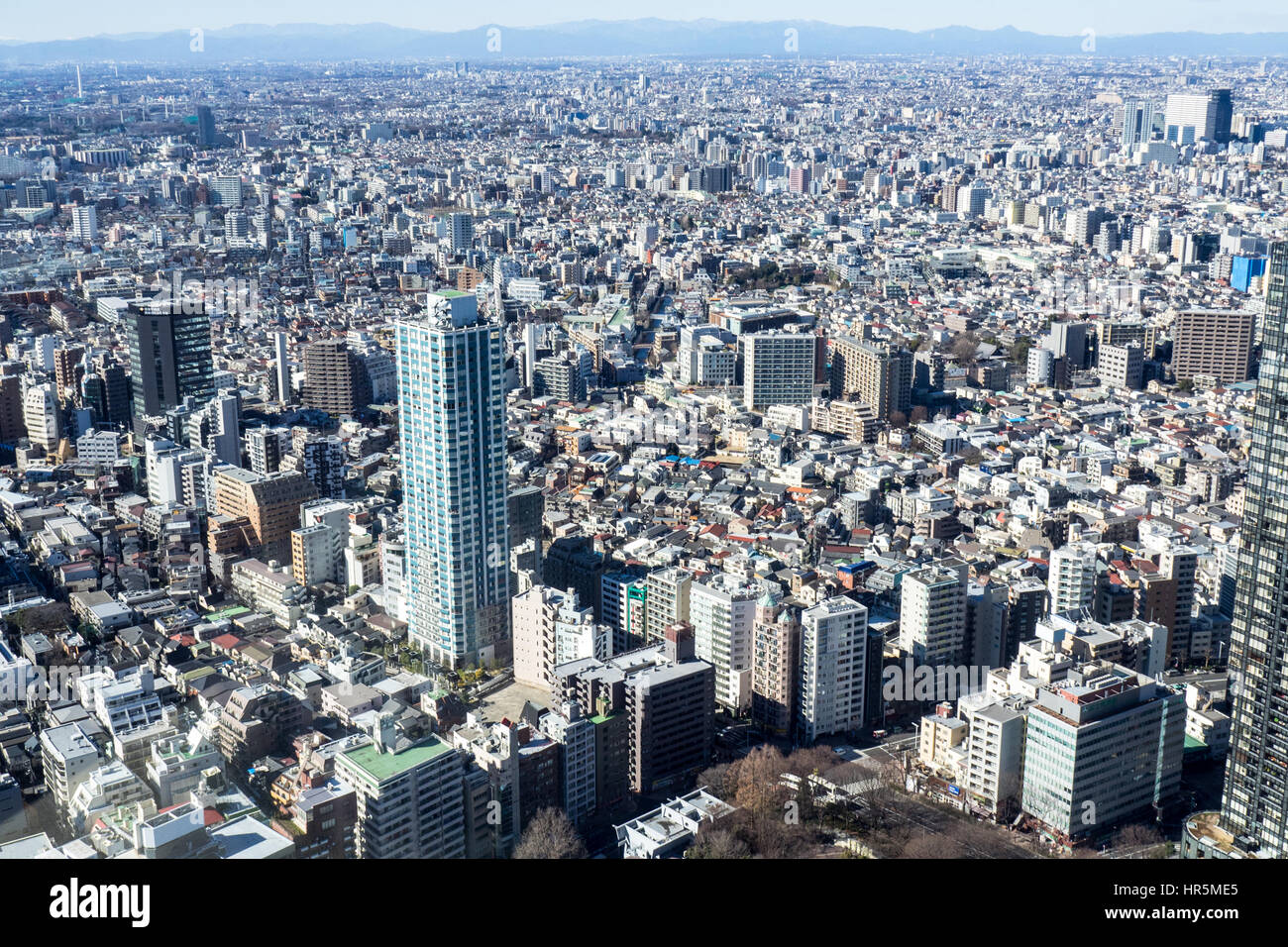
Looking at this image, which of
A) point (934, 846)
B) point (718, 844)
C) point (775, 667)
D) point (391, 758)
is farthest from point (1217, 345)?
point (391, 758)

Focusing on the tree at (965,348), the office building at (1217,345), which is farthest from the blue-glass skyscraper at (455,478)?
the office building at (1217,345)

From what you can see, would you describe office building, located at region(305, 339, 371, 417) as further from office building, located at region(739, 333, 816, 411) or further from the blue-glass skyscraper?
the blue-glass skyscraper

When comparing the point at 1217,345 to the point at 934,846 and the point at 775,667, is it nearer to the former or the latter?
the point at 775,667

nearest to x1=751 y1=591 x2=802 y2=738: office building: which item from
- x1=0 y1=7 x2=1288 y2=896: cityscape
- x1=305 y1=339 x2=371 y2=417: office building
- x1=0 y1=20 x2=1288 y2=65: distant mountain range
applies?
x1=0 y1=7 x2=1288 y2=896: cityscape

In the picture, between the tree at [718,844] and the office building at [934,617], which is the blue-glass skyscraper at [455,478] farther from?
the tree at [718,844]
